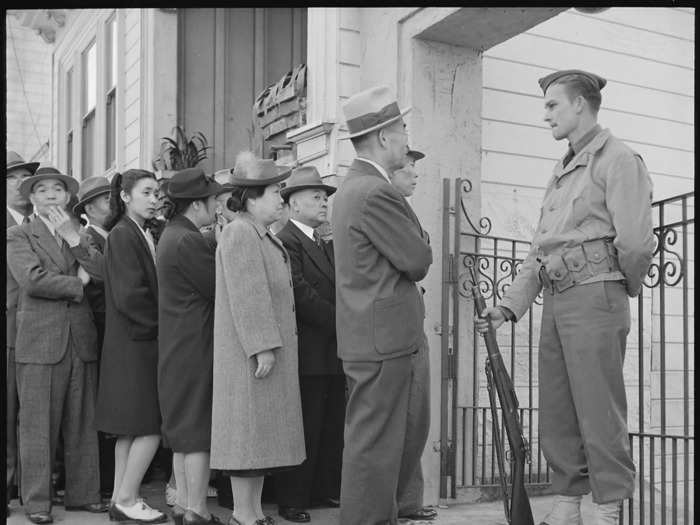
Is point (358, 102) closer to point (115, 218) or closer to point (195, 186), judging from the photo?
point (195, 186)

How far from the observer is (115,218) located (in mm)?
5098

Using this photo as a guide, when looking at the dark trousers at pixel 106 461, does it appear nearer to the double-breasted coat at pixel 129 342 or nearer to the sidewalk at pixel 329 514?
the sidewalk at pixel 329 514

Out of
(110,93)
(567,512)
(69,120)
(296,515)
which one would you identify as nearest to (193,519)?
(296,515)

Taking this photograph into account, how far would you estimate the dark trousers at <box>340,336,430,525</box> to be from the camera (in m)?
3.83

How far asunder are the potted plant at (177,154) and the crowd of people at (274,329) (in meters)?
2.83

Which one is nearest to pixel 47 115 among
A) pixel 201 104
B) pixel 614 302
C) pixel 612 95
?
pixel 201 104

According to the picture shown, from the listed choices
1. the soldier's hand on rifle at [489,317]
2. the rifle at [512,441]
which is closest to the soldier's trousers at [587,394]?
the rifle at [512,441]

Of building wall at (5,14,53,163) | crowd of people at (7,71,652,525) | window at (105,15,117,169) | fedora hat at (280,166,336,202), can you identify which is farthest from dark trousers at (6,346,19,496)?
building wall at (5,14,53,163)

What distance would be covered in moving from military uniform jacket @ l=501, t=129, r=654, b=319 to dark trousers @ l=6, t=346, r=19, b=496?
2.98 metres

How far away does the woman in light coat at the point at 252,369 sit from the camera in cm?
433

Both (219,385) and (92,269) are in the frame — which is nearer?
(219,385)

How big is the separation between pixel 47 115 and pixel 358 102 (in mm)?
14465

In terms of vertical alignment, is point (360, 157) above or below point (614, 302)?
above

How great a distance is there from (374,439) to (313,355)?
49.0 inches
